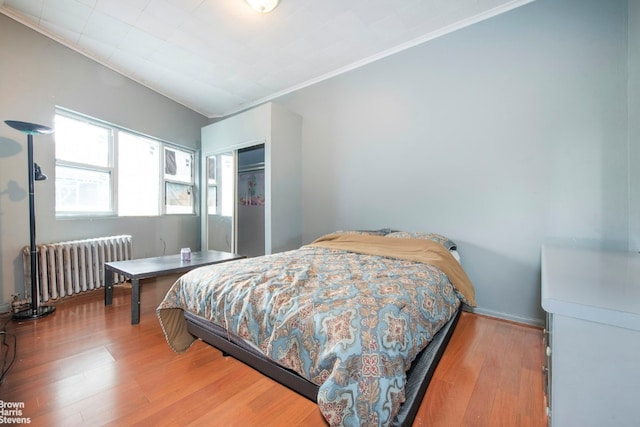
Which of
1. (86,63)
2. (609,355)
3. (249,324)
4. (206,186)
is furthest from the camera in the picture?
(206,186)

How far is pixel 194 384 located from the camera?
148 centimetres

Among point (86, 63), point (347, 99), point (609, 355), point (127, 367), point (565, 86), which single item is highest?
point (86, 63)

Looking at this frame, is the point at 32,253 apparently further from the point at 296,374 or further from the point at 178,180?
the point at 296,374

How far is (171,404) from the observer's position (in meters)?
1.33

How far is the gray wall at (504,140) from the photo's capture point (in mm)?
1975

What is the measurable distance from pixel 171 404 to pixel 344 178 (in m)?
2.75

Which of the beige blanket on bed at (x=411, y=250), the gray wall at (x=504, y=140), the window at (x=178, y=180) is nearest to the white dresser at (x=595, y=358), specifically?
the beige blanket on bed at (x=411, y=250)

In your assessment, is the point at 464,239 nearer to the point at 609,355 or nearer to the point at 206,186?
the point at 609,355

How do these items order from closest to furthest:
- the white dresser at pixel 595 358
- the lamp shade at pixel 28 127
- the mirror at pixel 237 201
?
the white dresser at pixel 595 358 → the lamp shade at pixel 28 127 → the mirror at pixel 237 201

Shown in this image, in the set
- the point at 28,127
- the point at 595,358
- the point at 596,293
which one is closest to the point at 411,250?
the point at 596,293

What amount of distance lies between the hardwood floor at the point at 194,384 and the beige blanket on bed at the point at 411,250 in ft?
1.51

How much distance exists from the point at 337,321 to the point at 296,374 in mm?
361

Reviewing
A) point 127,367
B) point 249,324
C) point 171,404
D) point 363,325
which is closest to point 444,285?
point 363,325

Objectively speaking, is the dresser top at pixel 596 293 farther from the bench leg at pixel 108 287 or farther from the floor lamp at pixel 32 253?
the floor lamp at pixel 32 253
